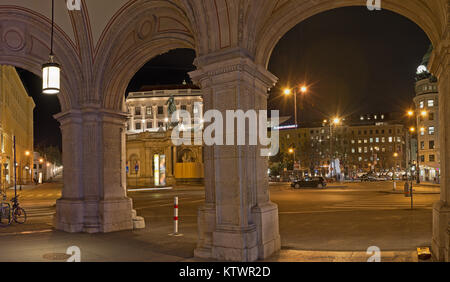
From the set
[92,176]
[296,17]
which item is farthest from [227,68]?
[92,176]

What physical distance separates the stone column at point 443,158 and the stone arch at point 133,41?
659cm

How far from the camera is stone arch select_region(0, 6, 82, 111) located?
12.7 m

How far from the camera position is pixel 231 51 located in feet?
27.8

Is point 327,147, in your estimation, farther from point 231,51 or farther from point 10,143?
point 231,51

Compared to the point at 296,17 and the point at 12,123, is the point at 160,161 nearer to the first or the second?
the point at 12,123

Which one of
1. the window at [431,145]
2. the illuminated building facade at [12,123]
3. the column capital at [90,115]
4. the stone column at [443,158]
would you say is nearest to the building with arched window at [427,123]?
the window at [431,145]

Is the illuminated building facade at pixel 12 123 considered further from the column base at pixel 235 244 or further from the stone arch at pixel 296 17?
the stone arch at pixel 296 17

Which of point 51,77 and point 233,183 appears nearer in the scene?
point 233,183

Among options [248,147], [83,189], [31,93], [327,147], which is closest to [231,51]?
[248,147]

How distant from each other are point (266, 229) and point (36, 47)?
9.95 m

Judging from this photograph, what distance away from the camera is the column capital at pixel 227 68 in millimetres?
8445

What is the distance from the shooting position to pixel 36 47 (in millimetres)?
13406

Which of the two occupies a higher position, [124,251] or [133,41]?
[133,41]
